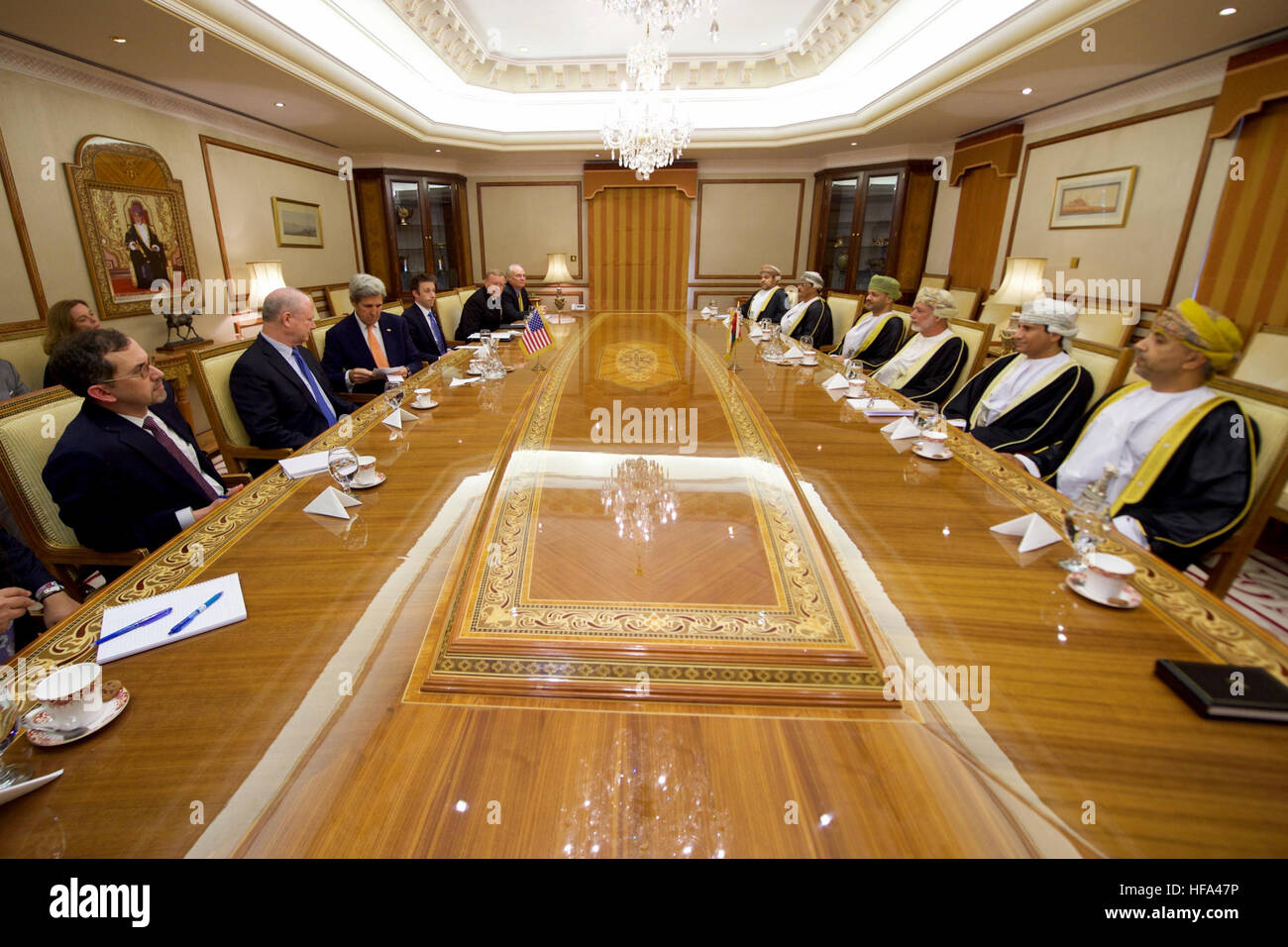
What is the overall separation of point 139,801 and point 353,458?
0.94 meters

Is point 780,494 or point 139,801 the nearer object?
point 139,801

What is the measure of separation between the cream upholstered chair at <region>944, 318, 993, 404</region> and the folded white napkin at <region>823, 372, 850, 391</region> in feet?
2.22

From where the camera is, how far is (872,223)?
22.3 feet

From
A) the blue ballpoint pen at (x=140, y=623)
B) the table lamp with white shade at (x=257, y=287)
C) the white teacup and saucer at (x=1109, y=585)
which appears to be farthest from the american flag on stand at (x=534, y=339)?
the white teacup and saucer at (x=1109, y=585)

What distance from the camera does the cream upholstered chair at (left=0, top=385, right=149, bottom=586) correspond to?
1533mm

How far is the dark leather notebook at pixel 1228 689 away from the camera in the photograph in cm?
80

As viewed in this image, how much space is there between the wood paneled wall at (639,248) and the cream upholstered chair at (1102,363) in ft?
20.6

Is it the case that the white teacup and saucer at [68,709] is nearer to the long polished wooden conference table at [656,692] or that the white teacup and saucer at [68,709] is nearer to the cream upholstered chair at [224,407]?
the long polished wooden conference table at [656,692]

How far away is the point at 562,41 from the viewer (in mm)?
5324

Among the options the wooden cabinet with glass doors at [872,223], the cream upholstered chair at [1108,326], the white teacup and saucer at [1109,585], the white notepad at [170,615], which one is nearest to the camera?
the white notepad at [170,615]

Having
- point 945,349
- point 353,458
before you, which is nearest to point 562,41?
point 945,349

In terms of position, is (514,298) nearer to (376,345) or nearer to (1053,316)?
(376,345)

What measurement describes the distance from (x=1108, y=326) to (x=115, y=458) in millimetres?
5413
